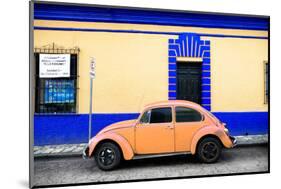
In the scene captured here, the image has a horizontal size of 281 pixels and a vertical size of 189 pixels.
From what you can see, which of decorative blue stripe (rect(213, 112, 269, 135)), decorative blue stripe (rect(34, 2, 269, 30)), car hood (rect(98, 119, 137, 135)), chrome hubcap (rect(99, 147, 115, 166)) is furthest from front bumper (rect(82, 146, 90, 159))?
decorative blue stripe (rect(213, 112, 269, 135))

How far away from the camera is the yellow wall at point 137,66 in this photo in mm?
4676

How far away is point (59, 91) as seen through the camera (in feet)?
15.3

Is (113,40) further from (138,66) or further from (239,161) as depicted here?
(239,161)

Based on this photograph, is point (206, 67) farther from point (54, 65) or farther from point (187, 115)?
point (54, 65)

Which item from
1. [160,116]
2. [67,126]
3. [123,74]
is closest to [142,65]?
[123,74]

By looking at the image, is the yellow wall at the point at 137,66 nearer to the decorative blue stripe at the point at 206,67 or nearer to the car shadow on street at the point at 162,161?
the decorative blue stripe at the point at 206,67

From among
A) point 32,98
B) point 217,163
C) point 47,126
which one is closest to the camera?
point 32,98

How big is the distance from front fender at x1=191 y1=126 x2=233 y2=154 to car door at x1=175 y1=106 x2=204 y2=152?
64 mm

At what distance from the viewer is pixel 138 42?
482 centimetres

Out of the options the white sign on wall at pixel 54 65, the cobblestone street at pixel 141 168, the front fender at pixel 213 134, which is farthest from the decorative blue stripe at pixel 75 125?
the front fender at pixel 213 134

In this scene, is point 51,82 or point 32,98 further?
point 51,82

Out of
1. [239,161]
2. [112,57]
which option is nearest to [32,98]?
[112,57]

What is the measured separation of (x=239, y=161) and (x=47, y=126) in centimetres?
366

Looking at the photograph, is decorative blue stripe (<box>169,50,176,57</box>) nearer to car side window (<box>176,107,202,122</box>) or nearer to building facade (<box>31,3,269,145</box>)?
building facade (<box>31,3,269,145</box>)
